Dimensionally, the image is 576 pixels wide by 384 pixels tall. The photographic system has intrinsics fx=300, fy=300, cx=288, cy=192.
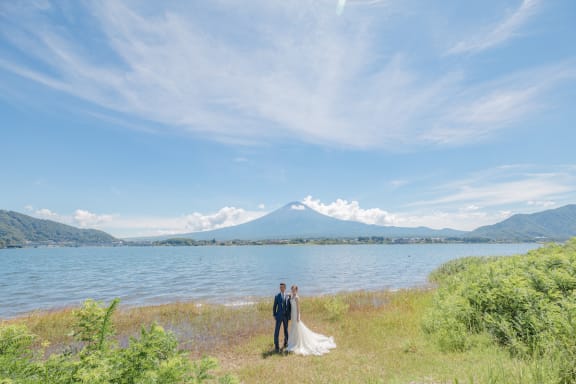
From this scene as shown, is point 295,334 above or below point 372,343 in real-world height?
above

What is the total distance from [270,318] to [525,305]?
16558 mm

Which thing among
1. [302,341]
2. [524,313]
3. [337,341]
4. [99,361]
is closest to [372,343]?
[337,341]

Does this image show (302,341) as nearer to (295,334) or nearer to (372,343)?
(295,334)

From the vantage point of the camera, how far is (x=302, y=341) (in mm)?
14453

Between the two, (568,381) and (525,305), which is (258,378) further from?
(525,305)

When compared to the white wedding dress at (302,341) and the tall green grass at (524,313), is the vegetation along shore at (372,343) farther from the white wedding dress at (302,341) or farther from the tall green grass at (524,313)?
the white wedding dress at (302,341)

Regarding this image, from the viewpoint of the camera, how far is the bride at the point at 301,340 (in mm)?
14148

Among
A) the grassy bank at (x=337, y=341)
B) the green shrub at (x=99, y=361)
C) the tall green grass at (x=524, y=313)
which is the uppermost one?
the green shrub at (x=99, y=361)

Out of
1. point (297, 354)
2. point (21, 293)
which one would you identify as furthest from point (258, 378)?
point (21, 293)

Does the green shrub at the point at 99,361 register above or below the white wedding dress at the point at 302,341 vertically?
above

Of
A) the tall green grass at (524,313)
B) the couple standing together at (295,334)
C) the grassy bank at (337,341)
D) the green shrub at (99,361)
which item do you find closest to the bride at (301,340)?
the couple standing together at (295,334)

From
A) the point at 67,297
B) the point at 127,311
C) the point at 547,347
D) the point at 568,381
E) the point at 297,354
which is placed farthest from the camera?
the point at 67,297

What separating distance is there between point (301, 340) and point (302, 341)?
0.22 ft

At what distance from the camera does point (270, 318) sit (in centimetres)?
2281
